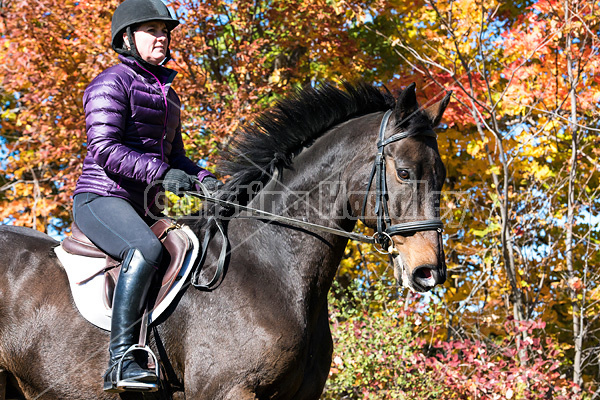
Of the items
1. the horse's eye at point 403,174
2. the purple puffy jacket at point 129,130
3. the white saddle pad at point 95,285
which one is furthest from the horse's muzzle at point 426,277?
the purple puffy jacket at point 129,130

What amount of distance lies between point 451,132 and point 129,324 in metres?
6.19

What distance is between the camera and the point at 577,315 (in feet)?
23.5

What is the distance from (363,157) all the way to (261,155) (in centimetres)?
62

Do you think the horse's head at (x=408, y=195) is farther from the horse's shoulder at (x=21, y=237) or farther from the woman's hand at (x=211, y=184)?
the horse's shoulder at (x=21, y=237)

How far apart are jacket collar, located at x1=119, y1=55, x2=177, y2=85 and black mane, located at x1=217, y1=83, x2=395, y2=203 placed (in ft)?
1.90

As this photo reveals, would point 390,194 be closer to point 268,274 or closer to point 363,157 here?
point 363,157

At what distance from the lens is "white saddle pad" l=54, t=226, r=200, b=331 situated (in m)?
3.21

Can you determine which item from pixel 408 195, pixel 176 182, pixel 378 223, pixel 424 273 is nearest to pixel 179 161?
pixel 176 182

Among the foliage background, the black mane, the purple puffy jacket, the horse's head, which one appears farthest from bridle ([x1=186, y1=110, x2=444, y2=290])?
the foliage background

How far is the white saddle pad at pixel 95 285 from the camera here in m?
3.21

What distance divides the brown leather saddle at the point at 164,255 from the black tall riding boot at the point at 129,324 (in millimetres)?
103

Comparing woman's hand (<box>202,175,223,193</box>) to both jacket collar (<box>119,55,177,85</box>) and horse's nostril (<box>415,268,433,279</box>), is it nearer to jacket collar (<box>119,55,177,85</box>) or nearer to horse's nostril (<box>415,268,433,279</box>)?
jacket collar (<box>119,55,177,85</box>)

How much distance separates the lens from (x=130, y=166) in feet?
10.6

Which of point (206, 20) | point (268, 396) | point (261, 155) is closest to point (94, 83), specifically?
point (261, 155)
